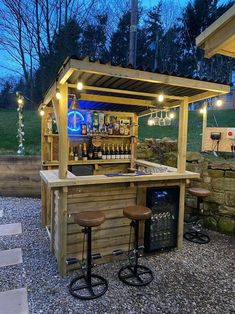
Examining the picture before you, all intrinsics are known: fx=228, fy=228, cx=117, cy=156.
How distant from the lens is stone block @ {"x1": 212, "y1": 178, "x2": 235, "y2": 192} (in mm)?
3764

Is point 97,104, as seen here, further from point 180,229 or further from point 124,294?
point 124,294

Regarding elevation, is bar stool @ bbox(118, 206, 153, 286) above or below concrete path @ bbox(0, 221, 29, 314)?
above

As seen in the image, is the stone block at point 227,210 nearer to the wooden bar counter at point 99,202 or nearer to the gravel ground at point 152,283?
the gravel ground at point 152,283

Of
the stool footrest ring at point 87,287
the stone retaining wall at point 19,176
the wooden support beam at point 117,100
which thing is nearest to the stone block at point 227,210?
the wooden support beam at point 117,100

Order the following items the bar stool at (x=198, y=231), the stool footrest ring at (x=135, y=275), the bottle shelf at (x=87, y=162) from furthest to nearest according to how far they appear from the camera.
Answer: the bottle shelf at (x=87, y=162), the bar stool at (x=198, y=231), the stool footrest ring at (x=135, y=275)

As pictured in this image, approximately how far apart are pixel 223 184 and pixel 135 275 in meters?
2.21

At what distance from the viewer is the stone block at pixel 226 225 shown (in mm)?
3781

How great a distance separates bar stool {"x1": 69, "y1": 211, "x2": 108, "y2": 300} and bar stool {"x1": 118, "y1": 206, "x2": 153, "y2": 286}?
0.87ft

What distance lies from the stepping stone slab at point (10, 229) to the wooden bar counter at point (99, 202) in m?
1.05

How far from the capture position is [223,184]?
384cm

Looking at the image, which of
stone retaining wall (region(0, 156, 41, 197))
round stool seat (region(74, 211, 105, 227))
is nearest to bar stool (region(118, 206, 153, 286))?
round stool seat (region(74, 211, 105, 227))

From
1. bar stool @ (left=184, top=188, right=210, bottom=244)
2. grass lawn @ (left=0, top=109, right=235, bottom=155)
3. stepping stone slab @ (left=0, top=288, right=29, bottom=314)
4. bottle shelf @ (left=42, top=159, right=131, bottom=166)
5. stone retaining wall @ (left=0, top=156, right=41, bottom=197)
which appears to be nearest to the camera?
stepping stone slab @ (left=0, top=288, right=29, bottom=314)

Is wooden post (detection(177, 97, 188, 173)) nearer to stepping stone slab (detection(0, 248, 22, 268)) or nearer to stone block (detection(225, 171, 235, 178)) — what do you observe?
stone block (detection(225, 171, 235, 178))

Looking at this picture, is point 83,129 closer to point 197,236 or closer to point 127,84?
point 127,84
